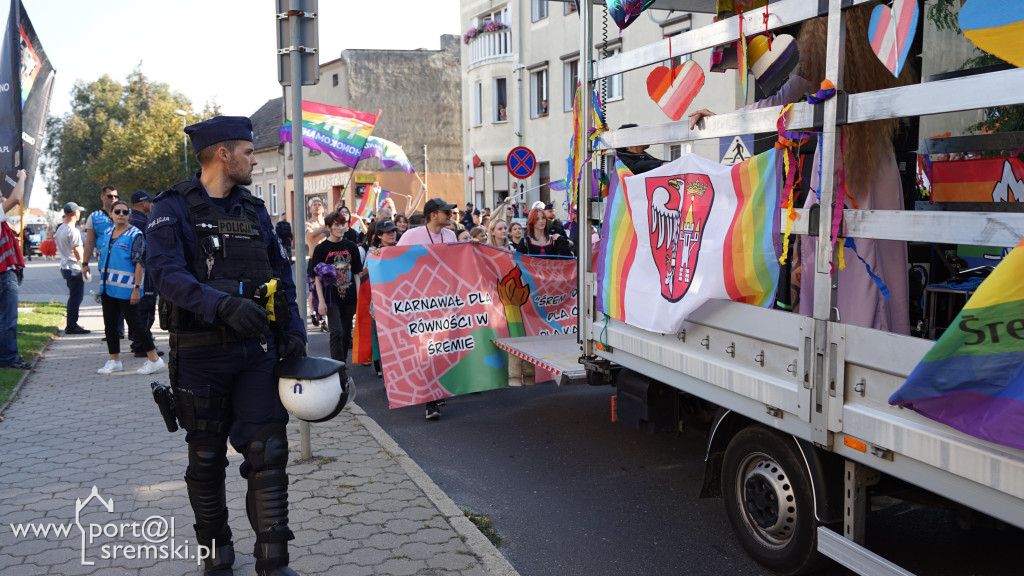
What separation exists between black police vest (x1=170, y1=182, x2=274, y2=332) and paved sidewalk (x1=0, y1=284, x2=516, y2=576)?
4.38 ft

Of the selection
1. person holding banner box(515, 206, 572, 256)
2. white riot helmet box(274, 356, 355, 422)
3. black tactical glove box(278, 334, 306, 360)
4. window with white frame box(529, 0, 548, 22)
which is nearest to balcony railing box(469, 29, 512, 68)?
window with white frame box(529, 0, 548, 22)

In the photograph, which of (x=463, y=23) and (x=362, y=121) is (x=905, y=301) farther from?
(x=463, y=23)

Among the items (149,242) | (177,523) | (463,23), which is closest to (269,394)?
(149,242)

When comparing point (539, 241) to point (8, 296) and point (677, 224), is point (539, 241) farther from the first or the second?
point (8, 296)

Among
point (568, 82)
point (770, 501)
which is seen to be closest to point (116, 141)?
point (568, 82)

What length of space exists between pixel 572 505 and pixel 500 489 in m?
0.55

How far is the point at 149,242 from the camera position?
11.7 feet

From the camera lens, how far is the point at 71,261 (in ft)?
38.5

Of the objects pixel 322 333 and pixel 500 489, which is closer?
pixel 500 489

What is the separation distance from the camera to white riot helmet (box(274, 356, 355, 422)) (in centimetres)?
360

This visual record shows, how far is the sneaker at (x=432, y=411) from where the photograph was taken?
706cm

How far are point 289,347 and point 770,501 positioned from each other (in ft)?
7.78

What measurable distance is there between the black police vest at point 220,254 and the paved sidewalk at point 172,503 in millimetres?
1336

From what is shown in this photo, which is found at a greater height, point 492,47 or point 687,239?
point 492,47
